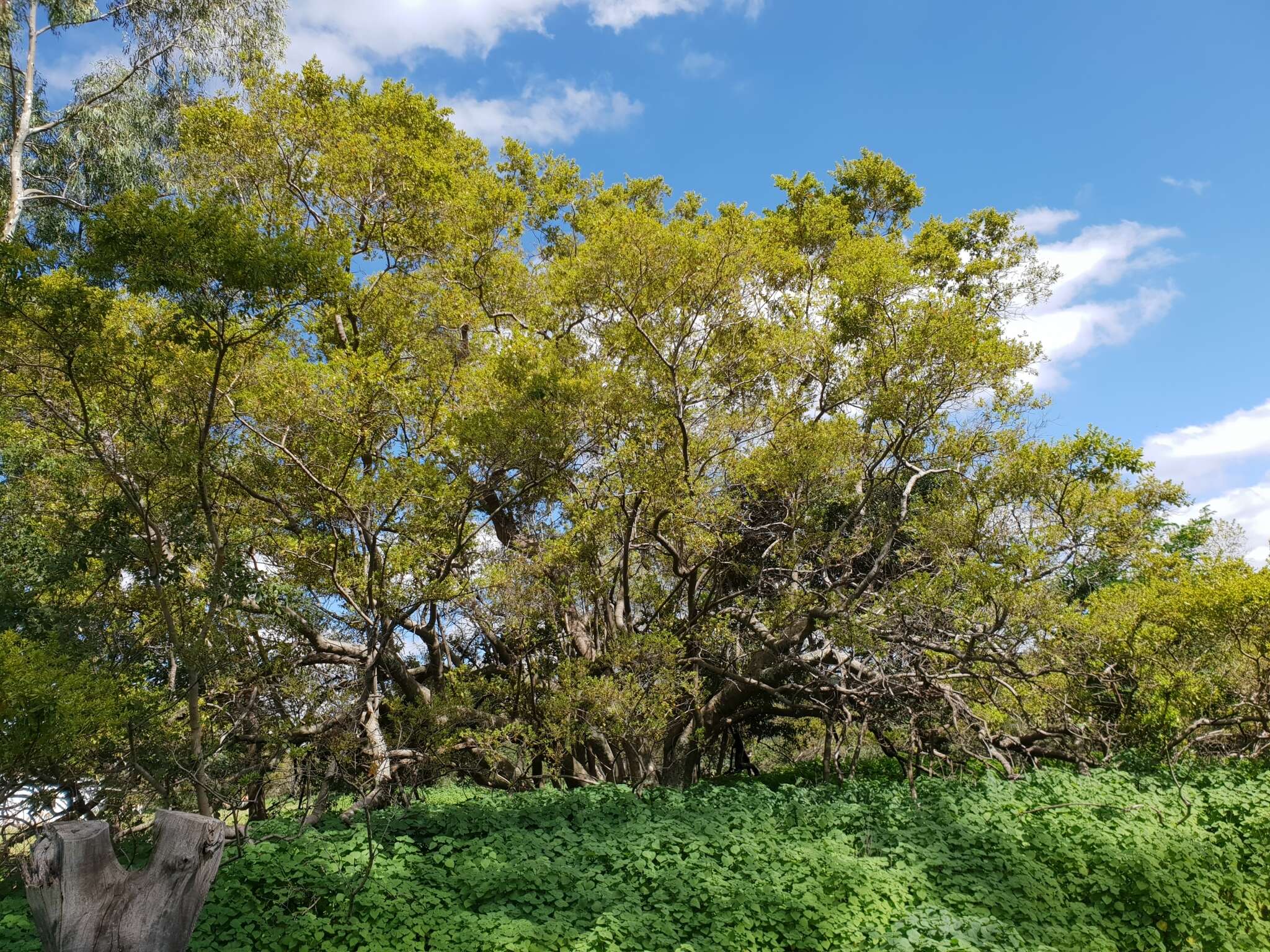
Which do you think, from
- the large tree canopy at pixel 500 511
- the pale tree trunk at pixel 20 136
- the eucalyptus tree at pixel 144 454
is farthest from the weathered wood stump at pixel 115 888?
the pale tree trunk at pixel 20 136

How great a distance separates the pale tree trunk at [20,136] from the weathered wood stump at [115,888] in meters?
13.1

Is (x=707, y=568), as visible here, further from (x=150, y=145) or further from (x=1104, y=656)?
(x=150, y=145)

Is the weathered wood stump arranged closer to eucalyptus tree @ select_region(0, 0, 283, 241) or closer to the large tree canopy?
the large tree canopy

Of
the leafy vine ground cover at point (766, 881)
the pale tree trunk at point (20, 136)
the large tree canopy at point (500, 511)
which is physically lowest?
the leafy vine ground cover at point (766, 881)

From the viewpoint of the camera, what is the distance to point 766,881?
4.62 metres

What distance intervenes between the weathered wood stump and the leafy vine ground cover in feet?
3.32

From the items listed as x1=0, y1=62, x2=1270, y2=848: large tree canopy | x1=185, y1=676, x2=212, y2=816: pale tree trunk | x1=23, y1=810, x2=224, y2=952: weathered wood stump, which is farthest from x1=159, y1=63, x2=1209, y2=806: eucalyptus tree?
x1=23, y1=810, x2=224, y2=952: weathered wood stump

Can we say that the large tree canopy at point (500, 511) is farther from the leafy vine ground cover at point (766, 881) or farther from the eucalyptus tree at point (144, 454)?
the leafy vine ground cover at point (766, 881)

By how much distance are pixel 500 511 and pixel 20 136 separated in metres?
12.2

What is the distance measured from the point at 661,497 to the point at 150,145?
1471cm

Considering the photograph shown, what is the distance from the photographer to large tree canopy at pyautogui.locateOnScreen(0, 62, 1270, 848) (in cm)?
693

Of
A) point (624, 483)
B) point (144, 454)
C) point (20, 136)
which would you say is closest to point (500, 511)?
point (624, 483)

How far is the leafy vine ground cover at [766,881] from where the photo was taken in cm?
409

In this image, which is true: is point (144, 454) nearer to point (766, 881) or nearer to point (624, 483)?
point (624, 483)
